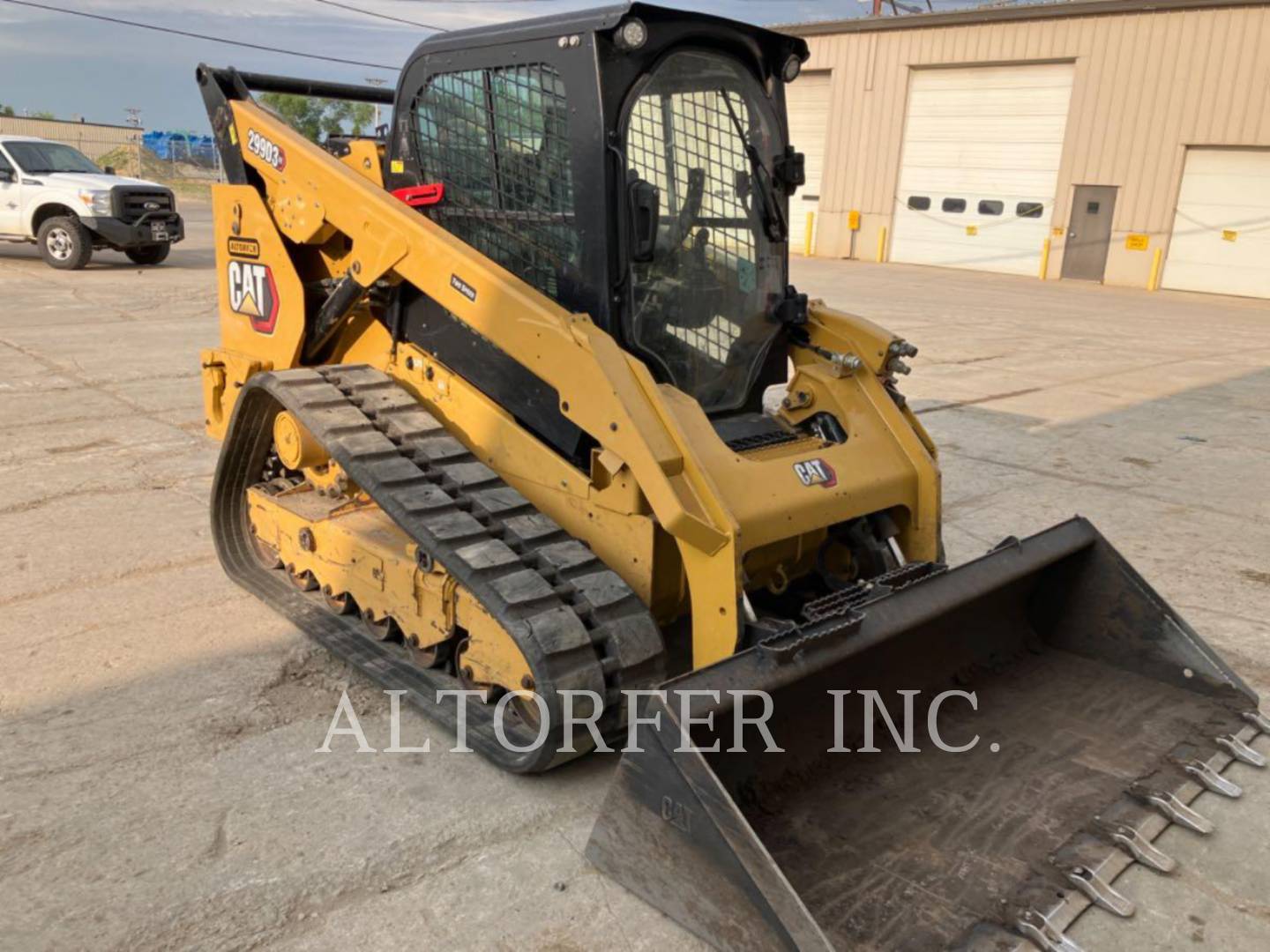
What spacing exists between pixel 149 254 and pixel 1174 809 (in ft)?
55.9

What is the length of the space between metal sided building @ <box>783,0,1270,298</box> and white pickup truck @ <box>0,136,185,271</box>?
655 inches

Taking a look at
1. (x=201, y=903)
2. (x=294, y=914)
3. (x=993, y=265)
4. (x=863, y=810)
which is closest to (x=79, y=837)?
(x=201, y=903)

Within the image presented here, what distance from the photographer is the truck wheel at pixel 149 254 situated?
1642 centimetres

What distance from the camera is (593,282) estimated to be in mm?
3572

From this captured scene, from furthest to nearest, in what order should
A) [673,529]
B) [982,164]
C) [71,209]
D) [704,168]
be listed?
[982,164], [71,209], [704,168], [673,529]

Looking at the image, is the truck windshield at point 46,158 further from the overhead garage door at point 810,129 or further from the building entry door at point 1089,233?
the building entry door at point 1089,233

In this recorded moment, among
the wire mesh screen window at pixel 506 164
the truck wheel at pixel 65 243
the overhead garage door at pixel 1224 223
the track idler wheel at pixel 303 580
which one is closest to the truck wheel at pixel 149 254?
the truck wheel at pixel 65 243

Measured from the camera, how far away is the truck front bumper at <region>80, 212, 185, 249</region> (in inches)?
604

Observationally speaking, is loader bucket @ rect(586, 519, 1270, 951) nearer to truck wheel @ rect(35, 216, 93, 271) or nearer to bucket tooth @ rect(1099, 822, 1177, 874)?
bucket tooth @ rect(1099, 822, 1177, 874)

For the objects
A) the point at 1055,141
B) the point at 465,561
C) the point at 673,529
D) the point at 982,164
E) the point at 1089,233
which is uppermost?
the point at 1055,141

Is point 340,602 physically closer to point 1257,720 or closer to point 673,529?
point 673,529

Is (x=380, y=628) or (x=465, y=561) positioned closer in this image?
(x=465, y=561)

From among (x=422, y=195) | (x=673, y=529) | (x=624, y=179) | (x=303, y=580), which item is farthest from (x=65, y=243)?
(x=673, y=529)

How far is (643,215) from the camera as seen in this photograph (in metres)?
3.48
